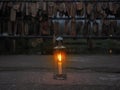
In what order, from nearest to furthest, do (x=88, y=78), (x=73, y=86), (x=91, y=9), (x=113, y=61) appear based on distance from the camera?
(x=73, y=86), (x=88, y=78), (x=113, y=61), (x=91, y=9)

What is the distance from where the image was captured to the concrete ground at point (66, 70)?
8.82 m

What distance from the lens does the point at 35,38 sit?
618 inches

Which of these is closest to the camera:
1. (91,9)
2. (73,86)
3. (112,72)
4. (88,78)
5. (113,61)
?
(73,86)

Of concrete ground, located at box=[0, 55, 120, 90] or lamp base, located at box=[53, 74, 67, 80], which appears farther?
lamp base, located at box=[53, 74, 67, 80]

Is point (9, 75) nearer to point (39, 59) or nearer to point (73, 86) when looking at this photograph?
point (73, 86)

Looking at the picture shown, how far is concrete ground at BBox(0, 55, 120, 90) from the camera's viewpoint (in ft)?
28.9

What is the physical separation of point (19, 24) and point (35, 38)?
0.82 metres

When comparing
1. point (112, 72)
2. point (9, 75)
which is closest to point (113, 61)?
point (112, 72)

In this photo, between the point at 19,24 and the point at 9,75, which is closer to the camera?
the point at 9,75

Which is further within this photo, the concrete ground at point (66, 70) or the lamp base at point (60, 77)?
the lamp base at point (60, 77)

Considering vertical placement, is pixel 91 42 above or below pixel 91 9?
below

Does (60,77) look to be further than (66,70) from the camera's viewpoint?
No

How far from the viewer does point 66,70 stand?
11344 millimetres

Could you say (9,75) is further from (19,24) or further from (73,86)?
(19,24)
